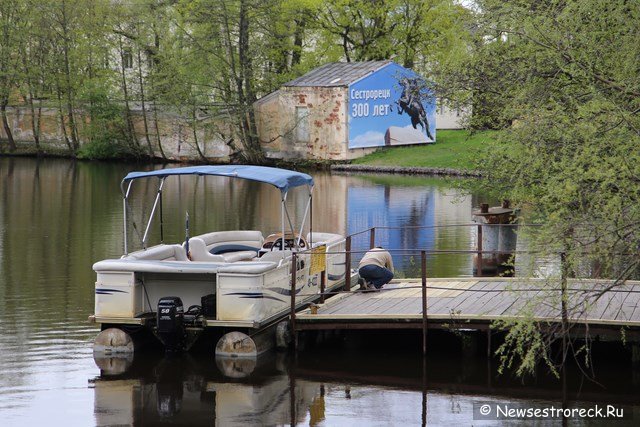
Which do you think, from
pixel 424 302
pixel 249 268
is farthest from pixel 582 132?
pixel 249 268

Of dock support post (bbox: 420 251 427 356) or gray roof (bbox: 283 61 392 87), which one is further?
gray roof (bbox: 283 61 392 87)

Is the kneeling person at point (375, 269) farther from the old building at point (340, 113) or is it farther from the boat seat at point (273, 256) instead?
the old building at point (340, 113)

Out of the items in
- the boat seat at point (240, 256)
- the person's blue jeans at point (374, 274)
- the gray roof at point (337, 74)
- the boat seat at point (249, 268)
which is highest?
the gray roof at point (337, 74)

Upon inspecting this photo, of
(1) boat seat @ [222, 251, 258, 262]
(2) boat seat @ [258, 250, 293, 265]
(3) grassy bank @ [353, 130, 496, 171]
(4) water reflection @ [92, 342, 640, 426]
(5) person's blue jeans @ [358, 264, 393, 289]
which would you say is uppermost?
→ (3) grassy bank @ [353, 130, 496, 171]

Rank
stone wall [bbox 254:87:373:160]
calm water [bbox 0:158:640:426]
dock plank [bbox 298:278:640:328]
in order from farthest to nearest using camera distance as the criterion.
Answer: stone wall [bbox 254:87:373:160]
dock plank [bbox 298:278:640:328]
calm water [bbox 0:158:640:426]

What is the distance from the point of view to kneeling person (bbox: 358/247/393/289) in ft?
66.0

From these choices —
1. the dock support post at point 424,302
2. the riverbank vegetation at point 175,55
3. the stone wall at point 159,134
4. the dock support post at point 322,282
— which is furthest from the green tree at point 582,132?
the stone wall at point 159,134

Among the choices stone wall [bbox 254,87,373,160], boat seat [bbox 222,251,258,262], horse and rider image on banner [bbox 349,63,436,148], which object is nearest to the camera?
boat seat [bbox 222,251,258,262]

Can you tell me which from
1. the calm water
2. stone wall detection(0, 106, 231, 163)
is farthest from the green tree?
stone wall detection(0, 106, 231, 163)

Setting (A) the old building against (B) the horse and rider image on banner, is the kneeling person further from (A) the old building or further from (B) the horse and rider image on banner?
(A) the old building

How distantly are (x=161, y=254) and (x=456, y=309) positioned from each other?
521cm

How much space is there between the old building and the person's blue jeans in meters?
35.4

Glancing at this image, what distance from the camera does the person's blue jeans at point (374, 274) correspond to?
20.1m

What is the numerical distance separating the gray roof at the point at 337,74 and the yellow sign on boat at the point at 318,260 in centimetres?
3614
